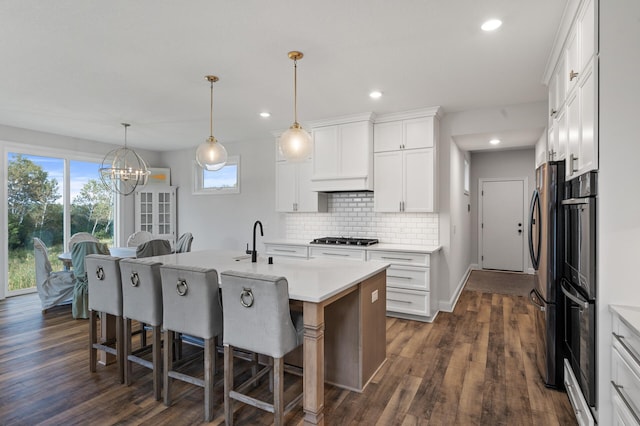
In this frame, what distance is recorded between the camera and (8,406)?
2.31 meters

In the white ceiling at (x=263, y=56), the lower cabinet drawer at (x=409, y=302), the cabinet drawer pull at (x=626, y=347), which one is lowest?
the lower cabinet drawer at (x=409, y=302)

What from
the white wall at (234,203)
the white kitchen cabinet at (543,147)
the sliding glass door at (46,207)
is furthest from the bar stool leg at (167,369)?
the sliding glass door at (46,207)

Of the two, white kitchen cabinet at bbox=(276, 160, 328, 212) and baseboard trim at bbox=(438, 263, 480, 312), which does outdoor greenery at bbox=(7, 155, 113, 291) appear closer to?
white kitchen cabinet at bbox=(276, 160, 328, 212)

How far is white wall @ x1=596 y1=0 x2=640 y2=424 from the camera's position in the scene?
1.73 metres

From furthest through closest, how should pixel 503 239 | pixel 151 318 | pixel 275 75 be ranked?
pixel 503 239 → pixel 275 75 → pixel 151 318

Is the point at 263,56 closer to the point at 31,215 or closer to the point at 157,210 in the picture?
the point at 31,215

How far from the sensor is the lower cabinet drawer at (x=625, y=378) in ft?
4.81

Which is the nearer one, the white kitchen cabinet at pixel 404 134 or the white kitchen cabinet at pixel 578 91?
the white kitchen cabinet at pixel 578 91

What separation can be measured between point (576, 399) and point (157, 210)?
6996 mm

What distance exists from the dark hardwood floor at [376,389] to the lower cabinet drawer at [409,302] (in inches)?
14.1

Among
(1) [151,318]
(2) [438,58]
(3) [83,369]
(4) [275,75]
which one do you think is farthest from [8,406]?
(2) [438,58]

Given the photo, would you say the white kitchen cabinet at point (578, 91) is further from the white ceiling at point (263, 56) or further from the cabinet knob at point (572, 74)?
the white ceiling at point (263, 56)

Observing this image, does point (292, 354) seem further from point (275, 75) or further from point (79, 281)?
point (79, 281)

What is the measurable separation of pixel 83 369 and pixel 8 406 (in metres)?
0.55
